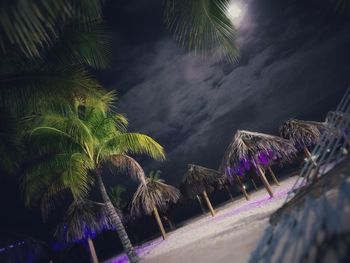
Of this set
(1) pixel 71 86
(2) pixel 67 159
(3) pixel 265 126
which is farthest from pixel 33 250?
(3) pixel 265 126

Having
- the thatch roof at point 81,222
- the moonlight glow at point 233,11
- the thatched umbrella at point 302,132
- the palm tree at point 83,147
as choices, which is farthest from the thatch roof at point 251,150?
the moonlight glow at point 233,11

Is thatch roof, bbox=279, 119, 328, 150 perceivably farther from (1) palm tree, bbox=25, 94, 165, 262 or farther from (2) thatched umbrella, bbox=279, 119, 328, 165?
(1) palm tree, bbox=25, 94, 165, 262

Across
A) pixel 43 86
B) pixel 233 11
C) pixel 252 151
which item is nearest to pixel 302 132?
pixel 252 151

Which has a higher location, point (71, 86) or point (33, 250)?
point (71, 86)

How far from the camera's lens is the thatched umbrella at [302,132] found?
15.8 meters

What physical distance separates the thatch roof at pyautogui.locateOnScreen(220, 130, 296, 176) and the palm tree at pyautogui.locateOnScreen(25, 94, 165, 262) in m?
4.34

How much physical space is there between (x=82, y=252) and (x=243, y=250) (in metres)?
19.8

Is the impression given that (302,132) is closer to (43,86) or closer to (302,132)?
(302,132)

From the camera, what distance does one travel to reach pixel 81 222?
11.8 m

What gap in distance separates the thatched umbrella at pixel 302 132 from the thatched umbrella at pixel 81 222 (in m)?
11.5

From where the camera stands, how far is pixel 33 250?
1622 centimetres

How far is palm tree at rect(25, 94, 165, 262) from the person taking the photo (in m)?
7.84

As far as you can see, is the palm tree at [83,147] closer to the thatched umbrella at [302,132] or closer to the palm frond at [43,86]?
the palm frond at [43,86]

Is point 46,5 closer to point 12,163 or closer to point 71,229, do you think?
point 12,163
